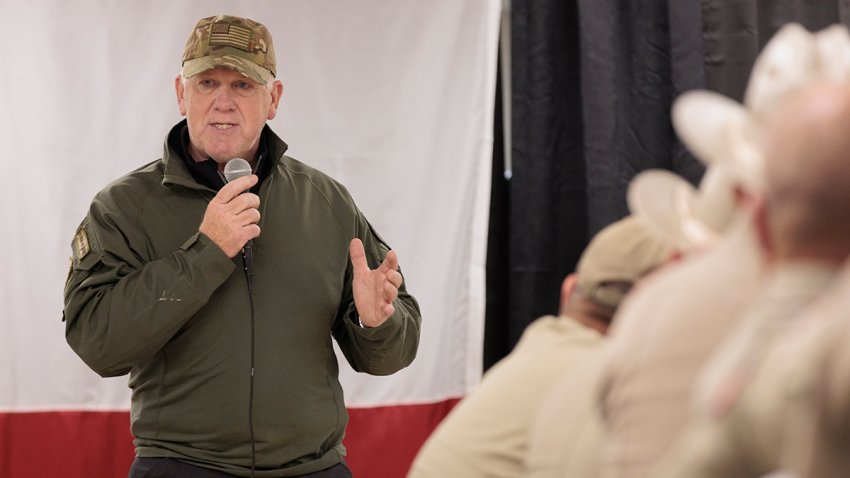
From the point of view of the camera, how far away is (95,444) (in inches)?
122

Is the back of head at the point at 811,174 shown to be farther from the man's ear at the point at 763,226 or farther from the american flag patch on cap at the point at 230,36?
the american flag patch on cap at the point at 230,36

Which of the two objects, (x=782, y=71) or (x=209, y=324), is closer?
(x=782, y=71)

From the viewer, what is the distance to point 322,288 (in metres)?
2.26

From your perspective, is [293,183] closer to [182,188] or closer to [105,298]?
[182,188]

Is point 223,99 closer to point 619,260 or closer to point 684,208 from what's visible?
point 619,260

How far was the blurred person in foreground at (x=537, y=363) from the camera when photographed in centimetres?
104

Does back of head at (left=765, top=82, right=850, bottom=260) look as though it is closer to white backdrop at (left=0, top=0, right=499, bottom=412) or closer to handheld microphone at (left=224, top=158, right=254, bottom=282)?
handheld microphone at (left=224, top=158, right=254, bottom=282)

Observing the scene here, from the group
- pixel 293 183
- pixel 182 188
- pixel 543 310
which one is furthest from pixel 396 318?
pixel 543 310

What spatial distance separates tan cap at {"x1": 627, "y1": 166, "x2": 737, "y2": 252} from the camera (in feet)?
2.58

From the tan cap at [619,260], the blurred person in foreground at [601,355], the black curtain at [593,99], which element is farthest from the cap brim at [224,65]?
the blurred person in foreground at [601,355]

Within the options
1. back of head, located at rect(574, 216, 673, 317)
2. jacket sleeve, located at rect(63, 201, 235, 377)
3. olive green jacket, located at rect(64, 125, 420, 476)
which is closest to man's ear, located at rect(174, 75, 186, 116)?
olive green jacket, located at rect(64, 125, 420, 476)

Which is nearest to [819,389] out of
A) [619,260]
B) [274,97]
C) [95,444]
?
[619,260]

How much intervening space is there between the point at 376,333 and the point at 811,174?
1.67 m

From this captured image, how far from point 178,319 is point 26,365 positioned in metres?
1.25
